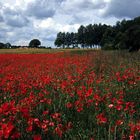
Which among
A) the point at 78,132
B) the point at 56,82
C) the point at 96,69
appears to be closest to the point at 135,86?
the point at 56,82

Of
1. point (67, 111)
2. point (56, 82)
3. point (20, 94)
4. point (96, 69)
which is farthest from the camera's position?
point (96, 69)

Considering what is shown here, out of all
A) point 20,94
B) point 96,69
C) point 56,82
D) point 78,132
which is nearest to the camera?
point 78,132

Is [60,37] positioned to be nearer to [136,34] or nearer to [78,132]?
[136,34]

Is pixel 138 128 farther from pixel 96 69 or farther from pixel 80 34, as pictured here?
pixel 80 34

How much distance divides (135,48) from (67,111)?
23.3m

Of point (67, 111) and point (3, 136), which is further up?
point (3, 136)

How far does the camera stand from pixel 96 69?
39.6 ft

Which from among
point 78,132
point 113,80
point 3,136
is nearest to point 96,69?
point 113,80

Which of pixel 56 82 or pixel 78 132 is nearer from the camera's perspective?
pixel 78 132

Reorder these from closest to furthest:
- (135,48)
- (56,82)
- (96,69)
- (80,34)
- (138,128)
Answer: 1. (138,128)
2. (56,82)
3. (96,69)
4. (135,48)
5. (80,34)

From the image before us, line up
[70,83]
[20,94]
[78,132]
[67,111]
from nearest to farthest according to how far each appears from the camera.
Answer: [78,132]
[67,111]
[20,94]
[70,83]

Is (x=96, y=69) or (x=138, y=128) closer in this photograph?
(x=138, y=128)

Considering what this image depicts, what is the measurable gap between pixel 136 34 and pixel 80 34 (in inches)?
3580

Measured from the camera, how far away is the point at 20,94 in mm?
6996
